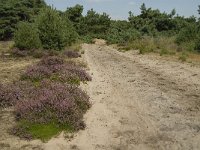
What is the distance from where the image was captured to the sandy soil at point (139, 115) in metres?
8.72

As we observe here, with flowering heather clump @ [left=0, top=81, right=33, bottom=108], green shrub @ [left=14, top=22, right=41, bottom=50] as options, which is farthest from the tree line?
flowering heather clump @ [left=0, top=81, right=33, bottom=108]

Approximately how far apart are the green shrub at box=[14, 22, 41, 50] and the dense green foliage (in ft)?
58.2

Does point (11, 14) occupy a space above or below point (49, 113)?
below

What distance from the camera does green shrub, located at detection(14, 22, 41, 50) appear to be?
29.1 meters

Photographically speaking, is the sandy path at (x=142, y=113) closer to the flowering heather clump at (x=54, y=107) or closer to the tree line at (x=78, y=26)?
the flowering heather clump at (x=54, y=107)

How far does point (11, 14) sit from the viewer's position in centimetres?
4884

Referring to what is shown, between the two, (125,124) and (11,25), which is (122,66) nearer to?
(125,124)

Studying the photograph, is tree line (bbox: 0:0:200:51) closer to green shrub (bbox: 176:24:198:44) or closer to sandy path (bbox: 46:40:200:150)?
green shrub (bbox: 176:24:198:44)

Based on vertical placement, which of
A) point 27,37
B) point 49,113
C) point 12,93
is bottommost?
point 27,37

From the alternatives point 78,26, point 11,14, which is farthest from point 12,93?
point 78,26

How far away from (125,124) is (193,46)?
22931mm

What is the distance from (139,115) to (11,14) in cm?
4102

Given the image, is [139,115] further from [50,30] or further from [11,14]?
[11,14]

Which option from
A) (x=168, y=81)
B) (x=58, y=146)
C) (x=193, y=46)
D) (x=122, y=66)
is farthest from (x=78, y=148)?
(x=193, y=46)
